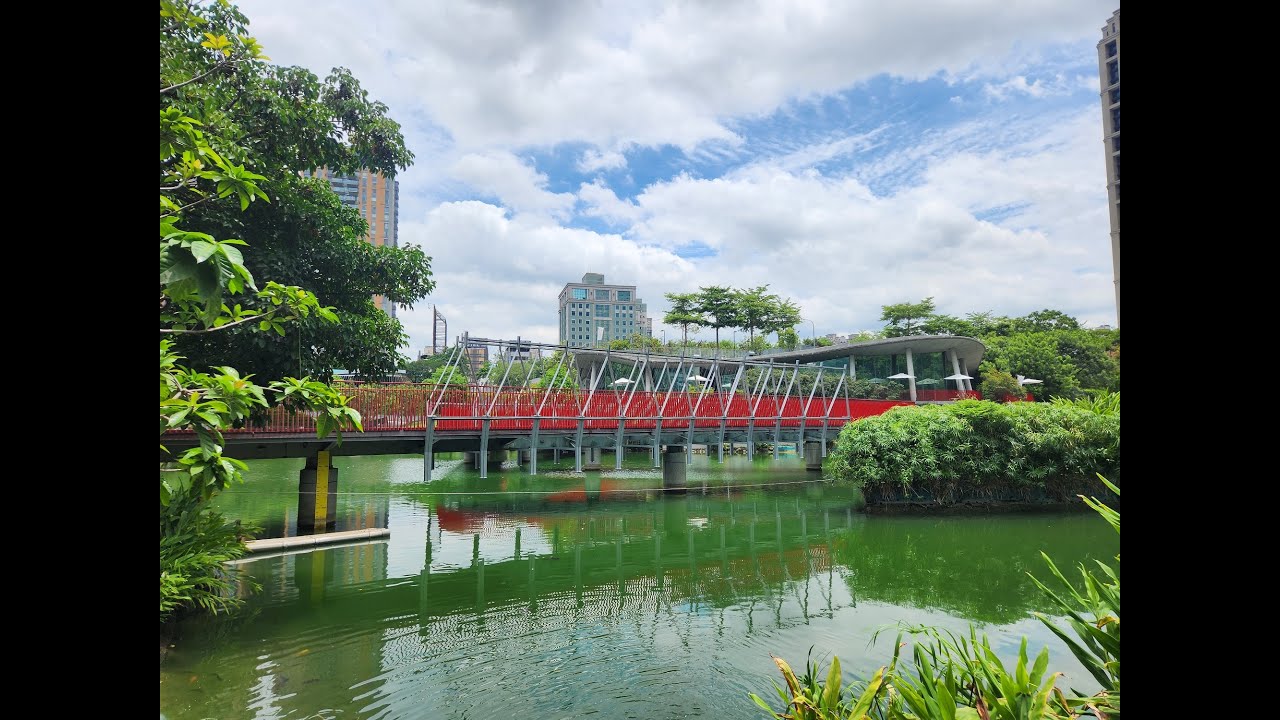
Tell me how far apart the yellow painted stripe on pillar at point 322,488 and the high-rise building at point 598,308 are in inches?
3117

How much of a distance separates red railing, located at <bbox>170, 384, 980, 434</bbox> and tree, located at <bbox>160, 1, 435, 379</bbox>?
2.92ft

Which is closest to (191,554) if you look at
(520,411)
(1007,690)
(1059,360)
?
(1007,690)

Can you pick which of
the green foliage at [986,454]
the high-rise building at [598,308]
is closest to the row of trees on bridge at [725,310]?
the green foliage at [986,454]

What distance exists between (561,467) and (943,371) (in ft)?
66.0

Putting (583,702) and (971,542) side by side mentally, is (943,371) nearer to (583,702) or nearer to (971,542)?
(971,542)

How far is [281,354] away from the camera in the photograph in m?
12.5

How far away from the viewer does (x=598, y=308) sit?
95812 millimetres

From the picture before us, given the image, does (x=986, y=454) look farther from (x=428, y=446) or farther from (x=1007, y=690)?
(x=1007, y=690)

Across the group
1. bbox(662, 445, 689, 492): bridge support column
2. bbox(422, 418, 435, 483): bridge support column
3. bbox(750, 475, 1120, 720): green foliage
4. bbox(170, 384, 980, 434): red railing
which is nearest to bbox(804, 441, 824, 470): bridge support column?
bbox(170, 384, 980, 434): red railing

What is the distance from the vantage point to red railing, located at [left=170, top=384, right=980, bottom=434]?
15.0 m

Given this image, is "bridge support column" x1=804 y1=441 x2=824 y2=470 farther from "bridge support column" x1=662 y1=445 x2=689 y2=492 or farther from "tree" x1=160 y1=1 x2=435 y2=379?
"tree" x1=160 y1=1 x2=435 y2=379

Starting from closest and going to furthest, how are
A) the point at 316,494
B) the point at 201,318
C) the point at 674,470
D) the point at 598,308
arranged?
the point at 201,318 < the point at 316,494 < the point at 674,470 < the point at 598,308

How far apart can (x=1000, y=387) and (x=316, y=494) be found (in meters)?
29.4
